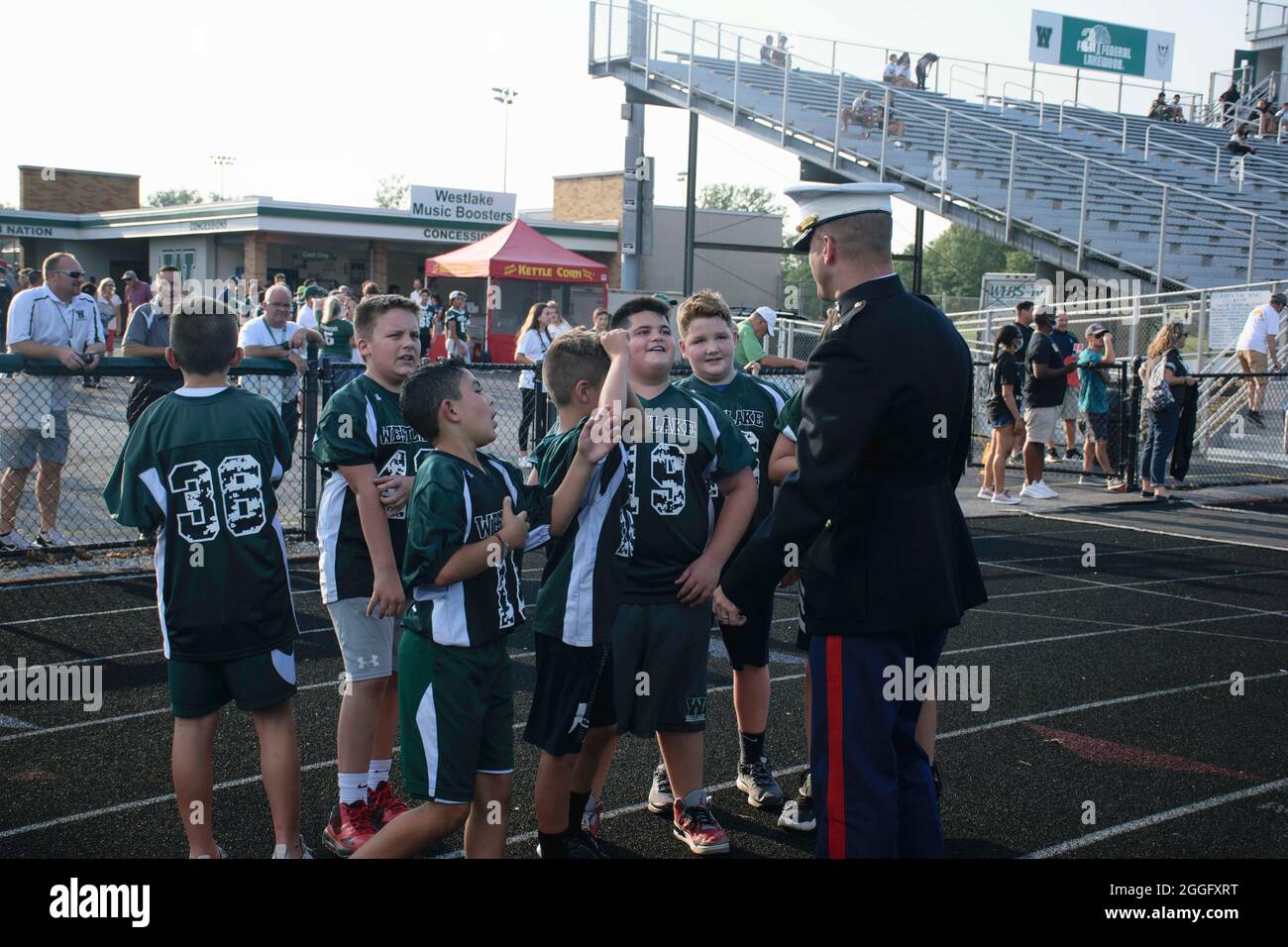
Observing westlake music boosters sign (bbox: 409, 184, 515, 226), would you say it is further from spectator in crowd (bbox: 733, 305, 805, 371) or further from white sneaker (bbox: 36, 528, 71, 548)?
white sneaker (bbox: 36, 528, 71, 548)

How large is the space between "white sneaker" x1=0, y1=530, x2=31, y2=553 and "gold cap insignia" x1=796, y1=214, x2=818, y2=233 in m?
7.46

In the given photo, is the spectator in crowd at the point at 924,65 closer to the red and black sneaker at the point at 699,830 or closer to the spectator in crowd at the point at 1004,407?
the spectator in crowd at the point at 1004,407

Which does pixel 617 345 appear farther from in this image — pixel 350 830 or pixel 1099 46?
pixel 1099 46

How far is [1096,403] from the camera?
600 inches

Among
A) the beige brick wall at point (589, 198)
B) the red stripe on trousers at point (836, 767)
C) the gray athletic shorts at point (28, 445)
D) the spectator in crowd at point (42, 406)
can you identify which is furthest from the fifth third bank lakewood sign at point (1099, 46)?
the red stripe on trousers at point (836, 767)

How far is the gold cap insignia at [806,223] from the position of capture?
12.2 ft

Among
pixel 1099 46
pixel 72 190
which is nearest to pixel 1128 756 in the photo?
pixel 1099 46

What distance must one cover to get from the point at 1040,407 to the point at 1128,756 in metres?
8.89

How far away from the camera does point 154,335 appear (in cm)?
1025

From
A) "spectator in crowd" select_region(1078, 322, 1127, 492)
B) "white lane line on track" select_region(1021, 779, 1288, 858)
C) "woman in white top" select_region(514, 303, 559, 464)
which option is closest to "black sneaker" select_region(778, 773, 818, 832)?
"white lane line on track" select_region(1021, 779, 1288, 858)

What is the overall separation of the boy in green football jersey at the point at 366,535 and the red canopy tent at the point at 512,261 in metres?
25.3

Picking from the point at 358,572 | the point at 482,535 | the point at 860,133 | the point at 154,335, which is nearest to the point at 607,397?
the point at 482,535
